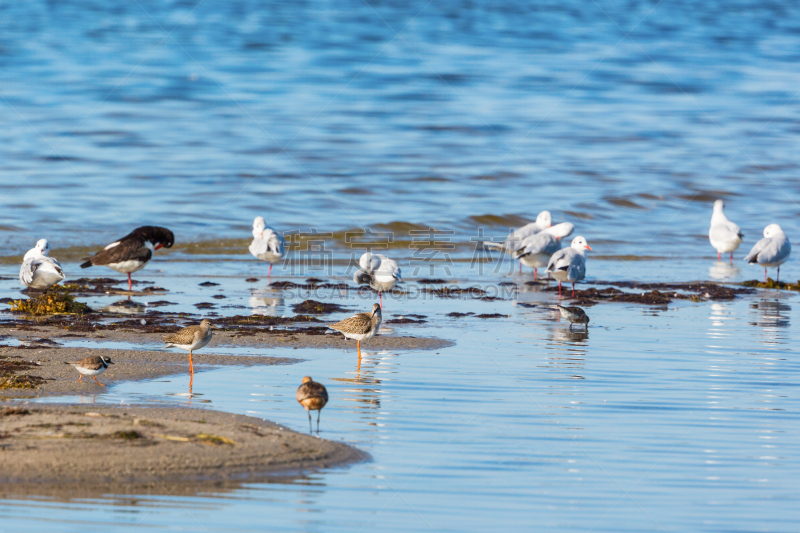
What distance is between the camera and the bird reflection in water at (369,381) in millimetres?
7711

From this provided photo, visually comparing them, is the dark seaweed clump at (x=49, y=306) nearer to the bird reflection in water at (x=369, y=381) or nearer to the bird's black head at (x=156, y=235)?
the bird's black head at (x=156, y=235)

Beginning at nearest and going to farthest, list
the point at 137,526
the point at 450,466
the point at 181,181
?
1. the point at 137,526
2. the point at 450,466
3. the point at 181,181

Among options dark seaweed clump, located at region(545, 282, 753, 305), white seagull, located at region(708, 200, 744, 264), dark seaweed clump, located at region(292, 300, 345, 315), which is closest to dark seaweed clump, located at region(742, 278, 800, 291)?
dark seaweed clump, located at region(545, 282, 753, 305)

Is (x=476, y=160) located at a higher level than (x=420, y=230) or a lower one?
higher

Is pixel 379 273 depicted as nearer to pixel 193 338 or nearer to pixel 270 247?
pixel 270 247

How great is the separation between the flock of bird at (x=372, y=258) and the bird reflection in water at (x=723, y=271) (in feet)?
1.63

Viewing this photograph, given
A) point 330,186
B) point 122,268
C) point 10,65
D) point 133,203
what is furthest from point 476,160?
point 10,65

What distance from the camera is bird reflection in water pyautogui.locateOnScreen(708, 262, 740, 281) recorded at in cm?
1723

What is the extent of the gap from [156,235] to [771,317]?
10.2 m

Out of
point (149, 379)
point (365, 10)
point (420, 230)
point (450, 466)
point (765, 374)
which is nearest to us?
point (450, 466)

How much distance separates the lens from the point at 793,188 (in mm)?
28656

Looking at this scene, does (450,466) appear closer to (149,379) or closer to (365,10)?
(149,379)

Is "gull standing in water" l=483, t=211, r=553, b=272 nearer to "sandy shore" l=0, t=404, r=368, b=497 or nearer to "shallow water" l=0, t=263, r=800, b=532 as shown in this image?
"shallow water" l=0, t=263, r=800, b=532

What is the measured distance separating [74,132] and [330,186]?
994 centimetres
